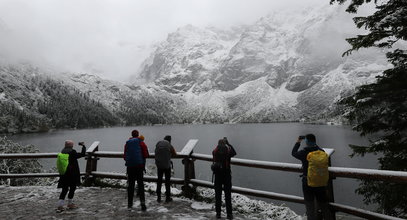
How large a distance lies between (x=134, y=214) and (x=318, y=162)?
17.4 ft

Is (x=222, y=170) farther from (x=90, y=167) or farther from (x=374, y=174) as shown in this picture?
(x=90, y=167)

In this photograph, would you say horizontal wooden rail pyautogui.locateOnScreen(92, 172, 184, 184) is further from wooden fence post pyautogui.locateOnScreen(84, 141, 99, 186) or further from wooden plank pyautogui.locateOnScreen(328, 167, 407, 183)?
wooden plank pyautogui.locateOnScreen(328, 167, 407, 183)

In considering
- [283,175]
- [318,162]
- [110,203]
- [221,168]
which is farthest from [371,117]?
[283,175]

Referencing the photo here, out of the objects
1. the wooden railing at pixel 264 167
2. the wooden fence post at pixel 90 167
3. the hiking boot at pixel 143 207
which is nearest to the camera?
the wooden railing at pixel 264 167

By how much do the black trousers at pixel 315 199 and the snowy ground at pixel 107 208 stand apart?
2166 mm

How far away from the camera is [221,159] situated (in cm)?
809

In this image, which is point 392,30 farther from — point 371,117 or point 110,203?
point 110,203

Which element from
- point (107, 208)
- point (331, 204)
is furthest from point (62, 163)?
point (331, 204)

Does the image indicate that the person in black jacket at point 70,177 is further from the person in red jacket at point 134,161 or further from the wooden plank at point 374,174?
the wooden plank at point 374,174

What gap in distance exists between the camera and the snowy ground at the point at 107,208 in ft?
27.4

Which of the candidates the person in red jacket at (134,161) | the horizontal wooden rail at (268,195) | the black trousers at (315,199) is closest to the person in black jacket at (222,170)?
the horizontal wooden rail at (268,195)

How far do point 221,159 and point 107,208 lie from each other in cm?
405

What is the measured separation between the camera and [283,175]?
142 ft

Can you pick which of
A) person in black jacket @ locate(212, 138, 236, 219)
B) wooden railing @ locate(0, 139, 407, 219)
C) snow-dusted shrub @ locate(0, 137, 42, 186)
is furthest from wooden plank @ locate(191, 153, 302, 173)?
snow-dusted shrub @ locate(0, 137, 42, 186)
